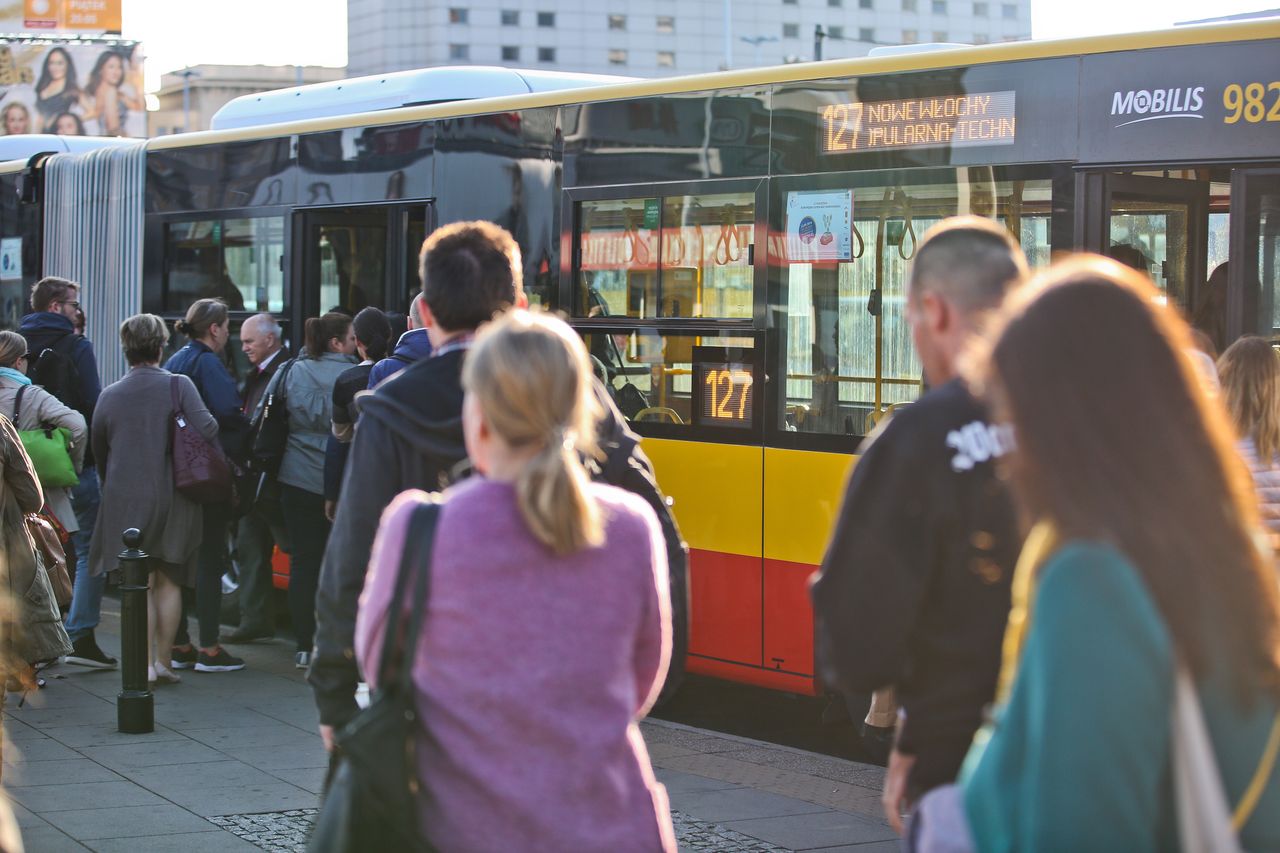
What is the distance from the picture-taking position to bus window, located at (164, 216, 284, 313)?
414 inches

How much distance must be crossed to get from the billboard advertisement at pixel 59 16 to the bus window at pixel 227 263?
5561 cm

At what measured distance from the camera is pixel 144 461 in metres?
8.26

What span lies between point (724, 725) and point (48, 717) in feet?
10.5

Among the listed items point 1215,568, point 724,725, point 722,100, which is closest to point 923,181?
point 722,100

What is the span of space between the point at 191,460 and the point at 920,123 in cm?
391

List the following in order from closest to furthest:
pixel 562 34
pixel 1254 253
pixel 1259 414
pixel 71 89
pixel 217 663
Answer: pixel 1259 414, pixel 1254 253, pixel 217 663, pixel 71 89, pixel 562 34

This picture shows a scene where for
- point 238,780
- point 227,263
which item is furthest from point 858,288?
point 227,263

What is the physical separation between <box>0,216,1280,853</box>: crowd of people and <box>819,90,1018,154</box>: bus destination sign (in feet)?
11.3

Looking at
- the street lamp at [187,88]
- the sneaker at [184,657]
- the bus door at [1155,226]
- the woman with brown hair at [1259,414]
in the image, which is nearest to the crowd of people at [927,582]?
the woman with brown hair at [1259,414]

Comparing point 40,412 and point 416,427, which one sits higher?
point 416,427

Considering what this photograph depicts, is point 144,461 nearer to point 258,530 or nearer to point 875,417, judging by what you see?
point 258,530

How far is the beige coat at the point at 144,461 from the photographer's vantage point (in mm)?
8250

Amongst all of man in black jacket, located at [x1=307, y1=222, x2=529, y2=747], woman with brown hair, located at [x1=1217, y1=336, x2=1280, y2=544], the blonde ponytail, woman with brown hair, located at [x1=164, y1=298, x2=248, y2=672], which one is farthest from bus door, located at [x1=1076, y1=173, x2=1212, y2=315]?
woman with brown hair, located at [x1=164, y1=298, x2=248, y2=672]


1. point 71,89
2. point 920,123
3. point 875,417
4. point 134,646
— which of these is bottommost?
point 134,646
